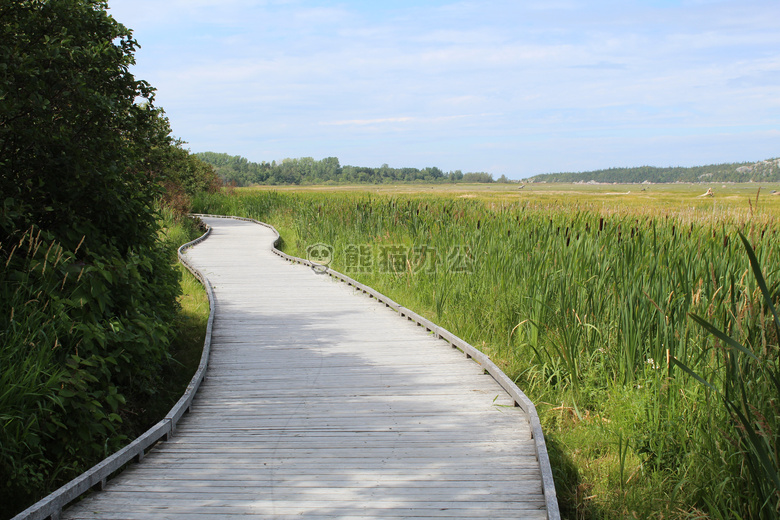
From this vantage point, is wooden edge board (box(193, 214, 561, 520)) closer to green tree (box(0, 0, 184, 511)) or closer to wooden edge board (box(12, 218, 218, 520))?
wooden edge board (box(12, 218, 218, 520))

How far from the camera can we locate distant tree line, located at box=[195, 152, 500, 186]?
123m

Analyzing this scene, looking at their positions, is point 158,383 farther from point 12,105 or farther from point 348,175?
point 348,175

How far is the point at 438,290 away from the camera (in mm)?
7840

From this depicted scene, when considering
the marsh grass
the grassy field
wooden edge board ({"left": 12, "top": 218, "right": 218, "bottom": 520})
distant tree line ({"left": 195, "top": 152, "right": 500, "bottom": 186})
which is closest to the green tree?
the marsh grass

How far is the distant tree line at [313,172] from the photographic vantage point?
122875 mm

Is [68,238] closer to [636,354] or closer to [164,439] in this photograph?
[164,439]

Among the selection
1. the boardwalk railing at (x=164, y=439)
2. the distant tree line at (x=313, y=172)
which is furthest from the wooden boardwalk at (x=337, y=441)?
the distant tree line at (x=313, y=172)

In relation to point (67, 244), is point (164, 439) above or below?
below

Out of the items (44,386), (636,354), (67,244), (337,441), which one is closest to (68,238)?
(67,244)

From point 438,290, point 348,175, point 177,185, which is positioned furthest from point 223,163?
point 438,290

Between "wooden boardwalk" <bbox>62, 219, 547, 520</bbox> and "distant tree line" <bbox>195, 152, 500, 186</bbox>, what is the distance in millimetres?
110645

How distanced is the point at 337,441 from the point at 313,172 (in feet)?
456

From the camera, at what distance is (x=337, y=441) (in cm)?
395

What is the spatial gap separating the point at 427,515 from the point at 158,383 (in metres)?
3.89
